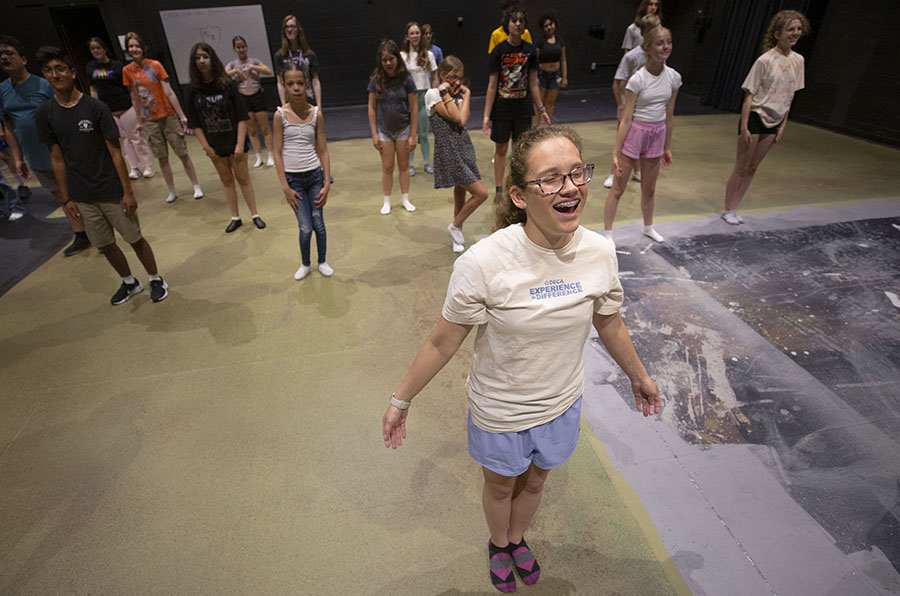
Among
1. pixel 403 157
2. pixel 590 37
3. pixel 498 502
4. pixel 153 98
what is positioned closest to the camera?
pixel 498 502

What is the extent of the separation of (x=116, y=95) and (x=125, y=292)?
11.2 feet

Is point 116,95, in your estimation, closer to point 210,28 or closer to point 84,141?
point 84,141

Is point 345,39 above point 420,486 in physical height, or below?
above

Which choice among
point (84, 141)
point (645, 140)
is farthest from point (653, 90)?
point (84, 141)

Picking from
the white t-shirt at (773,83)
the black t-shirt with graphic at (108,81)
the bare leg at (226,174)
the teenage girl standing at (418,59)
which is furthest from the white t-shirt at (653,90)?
the black t-shirt with graphic at (108,81)

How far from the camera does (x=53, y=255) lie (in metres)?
4.80

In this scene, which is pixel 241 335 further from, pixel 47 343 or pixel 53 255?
pixel 53 255

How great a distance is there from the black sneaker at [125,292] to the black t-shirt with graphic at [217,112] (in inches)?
60.2

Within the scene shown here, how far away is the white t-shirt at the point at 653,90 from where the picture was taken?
372cm

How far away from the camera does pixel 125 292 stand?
12.9 feet

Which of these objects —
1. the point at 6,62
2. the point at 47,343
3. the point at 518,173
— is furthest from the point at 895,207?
the point at 6,62

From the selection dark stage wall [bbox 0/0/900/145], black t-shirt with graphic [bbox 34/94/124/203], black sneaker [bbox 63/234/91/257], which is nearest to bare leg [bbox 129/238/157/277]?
black t-shirt with graphic [bbox 34/94/124/203]

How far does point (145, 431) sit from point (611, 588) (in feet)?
8.48

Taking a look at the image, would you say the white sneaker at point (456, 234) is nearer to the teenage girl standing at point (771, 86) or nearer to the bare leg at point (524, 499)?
the teenage girl standing at point (771, 86)
